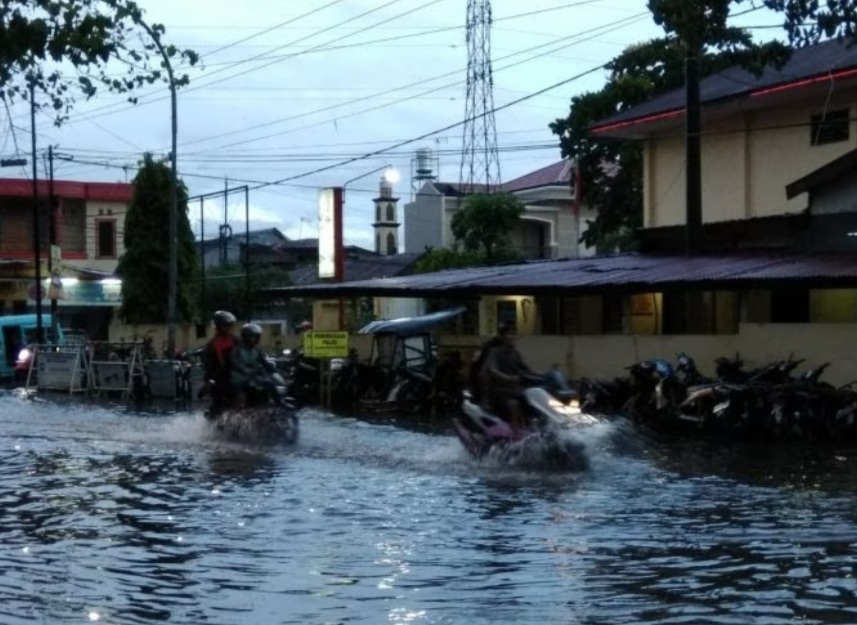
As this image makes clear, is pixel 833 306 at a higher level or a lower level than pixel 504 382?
higher

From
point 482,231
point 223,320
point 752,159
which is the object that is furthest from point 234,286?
point 223,320

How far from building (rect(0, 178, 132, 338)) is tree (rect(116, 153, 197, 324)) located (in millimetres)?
6474

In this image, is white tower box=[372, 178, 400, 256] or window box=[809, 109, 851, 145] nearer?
window box=[809, 109, 851, 145]

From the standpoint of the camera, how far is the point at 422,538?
12.3 metres

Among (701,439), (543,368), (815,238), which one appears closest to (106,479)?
(701,439)

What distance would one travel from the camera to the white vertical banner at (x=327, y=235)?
145 ft

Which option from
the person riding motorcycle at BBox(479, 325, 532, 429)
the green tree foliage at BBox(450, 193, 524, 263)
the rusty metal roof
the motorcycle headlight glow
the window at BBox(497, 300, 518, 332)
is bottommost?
the motorcycle headlight glow

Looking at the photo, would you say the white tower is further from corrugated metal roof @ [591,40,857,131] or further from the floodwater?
the floodwater

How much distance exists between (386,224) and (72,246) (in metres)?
23.8

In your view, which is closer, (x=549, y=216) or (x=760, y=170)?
(x=760, y=170)

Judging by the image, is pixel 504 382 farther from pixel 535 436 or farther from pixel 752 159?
pixel 752 159

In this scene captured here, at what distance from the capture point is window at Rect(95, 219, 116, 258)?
63906mm

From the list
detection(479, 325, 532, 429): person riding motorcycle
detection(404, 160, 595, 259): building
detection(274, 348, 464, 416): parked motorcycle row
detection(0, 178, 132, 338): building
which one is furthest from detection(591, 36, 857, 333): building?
detection(0, 178, 132, 338): building

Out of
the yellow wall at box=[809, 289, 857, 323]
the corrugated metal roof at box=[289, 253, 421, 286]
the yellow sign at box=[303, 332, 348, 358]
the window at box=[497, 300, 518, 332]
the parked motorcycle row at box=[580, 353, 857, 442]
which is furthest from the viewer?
the corrugated metal roof at box=[289, 253, 421, 286]
